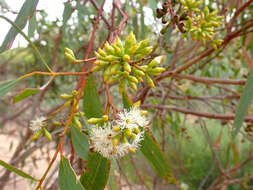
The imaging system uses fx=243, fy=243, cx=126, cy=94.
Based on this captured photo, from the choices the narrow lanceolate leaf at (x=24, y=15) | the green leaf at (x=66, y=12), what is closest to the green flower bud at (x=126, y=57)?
the narrow lanceolate leaf at (x=24, y=15)

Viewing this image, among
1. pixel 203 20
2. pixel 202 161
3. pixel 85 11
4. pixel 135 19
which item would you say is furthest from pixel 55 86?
pixel 202 161

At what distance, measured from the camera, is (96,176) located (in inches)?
32.5

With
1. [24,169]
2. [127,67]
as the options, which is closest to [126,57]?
[127,67]

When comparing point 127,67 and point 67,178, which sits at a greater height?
point 127,67

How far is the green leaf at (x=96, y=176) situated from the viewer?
32.2 inches

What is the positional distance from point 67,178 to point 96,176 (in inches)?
4.6

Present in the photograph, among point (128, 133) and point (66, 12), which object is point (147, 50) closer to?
point (128, 133)

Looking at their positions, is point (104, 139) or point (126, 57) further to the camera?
point (104, 139)

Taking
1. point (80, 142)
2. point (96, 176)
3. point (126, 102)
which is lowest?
point (96, 176)

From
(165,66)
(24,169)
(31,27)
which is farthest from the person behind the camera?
(24,169)

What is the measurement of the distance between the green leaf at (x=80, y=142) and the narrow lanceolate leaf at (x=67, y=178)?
Answer: 0.37 ft

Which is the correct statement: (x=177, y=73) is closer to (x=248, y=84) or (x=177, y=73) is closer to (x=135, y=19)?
(x=135, y=19)

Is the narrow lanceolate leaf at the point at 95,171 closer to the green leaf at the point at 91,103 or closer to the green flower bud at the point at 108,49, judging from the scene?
the green leaf at the point at 91,103

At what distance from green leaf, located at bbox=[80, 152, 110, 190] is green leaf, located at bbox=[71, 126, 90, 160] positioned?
42 millimetres
